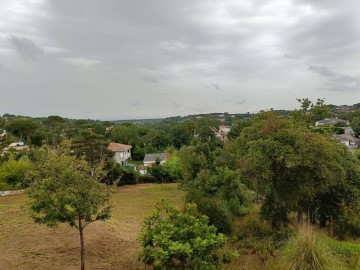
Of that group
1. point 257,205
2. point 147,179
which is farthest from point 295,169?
point 147,179

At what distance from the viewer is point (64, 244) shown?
11031 millimetres

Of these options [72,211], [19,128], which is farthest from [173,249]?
[19,128]

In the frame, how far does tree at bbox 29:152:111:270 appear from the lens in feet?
25.1

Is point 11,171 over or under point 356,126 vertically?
under

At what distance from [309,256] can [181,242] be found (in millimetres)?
2909

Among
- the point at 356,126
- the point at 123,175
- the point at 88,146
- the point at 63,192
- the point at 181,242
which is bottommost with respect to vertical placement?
the point at 123,175

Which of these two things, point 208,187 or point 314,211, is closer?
point 314,211

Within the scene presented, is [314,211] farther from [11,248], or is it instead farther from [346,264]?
[11,248]

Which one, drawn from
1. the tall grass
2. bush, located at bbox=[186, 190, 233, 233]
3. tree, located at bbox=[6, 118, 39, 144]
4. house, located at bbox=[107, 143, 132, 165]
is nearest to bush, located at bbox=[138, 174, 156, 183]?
house, located at bbox=[107, 143, 132, 165]

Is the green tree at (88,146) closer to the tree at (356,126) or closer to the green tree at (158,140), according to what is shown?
the green tree at (158,140)

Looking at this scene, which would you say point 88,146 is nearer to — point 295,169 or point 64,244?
point 64,244

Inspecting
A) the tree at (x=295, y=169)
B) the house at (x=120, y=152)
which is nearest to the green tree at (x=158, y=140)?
the house at (x=120, y=152)

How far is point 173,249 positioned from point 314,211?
9.03 metres

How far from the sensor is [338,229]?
40.2 ft
